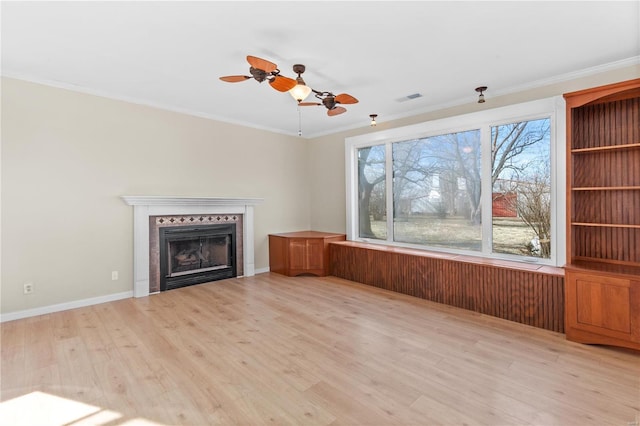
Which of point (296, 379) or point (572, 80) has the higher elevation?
point (572, 80)

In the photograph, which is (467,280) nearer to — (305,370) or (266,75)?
(305,370)

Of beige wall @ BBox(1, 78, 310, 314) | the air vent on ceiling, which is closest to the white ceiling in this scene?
the air vent on ceiling

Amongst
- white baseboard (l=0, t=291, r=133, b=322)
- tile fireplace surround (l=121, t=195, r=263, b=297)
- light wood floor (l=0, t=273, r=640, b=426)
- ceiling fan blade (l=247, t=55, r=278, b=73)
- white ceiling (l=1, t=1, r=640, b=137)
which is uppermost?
white ceiling (l=1, t=1, r=640, b=137)

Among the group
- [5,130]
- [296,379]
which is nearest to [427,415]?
[296,379]

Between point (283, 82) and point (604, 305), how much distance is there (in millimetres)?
3382

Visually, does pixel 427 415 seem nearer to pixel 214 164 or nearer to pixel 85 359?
pixel 85 359

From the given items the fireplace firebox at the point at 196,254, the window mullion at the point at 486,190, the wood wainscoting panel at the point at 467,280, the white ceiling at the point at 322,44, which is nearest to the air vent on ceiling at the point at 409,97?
the white ceiling at the point at 322,44

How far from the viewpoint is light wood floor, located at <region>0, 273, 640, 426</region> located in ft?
6.19

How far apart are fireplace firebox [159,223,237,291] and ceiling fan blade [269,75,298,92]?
2908 millimetres

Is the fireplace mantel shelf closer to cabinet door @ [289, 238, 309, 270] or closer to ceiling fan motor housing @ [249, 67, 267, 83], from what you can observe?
cabinet door @ [289, 238, 309, 270]

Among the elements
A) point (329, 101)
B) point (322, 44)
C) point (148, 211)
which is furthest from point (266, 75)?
point (148, 211)

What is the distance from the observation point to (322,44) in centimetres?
267

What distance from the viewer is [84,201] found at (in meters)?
3.82

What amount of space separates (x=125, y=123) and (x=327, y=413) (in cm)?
424
